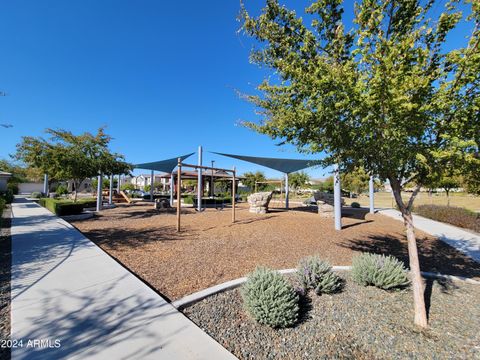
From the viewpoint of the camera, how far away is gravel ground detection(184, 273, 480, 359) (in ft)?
7.51

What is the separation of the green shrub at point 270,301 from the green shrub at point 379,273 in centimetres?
142

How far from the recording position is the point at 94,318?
2543mm

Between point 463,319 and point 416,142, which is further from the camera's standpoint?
point 463,319

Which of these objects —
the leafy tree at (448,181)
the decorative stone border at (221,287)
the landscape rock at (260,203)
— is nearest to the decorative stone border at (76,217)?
the landscape rock at (260,203)

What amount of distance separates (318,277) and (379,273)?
95 cm

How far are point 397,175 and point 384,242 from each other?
4632mm

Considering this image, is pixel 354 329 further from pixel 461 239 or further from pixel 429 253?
pixel 461 239

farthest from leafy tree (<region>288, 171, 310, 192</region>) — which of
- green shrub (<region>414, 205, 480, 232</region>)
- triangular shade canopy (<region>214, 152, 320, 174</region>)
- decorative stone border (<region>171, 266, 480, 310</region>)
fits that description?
decorative stone border (<region>171, 266, 480, 310</region>)

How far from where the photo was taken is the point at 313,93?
2.53m

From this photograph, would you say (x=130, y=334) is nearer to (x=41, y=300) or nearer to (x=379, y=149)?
(x=41, y=300)

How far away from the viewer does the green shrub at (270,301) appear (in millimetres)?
2615

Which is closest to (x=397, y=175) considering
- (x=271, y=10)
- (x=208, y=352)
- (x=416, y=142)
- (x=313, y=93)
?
(x=416, y=142)

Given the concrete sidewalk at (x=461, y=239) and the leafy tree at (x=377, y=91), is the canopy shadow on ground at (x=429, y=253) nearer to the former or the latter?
the concrete sidewalk at (x=461, y=239)

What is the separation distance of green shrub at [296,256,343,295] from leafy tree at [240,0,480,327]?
99 centimetres
